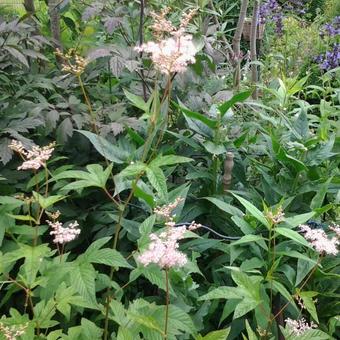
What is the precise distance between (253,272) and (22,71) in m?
1.32

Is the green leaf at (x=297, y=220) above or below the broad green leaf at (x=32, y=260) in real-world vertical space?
above

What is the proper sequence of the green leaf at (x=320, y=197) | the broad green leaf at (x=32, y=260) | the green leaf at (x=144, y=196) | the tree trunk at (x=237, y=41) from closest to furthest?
the broad green leaf at (x=32, y=260) < the green leaf at (x=144, y=196) < the green leaf at (x=320, y=197) < the tree trunk at (x=237, y=41)

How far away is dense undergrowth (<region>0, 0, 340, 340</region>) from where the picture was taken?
134cm

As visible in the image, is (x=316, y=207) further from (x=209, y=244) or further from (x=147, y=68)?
(x=147, y=68)

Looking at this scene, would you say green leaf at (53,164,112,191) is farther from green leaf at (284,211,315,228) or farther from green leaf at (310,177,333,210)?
green leaf at (310,177,333,210)

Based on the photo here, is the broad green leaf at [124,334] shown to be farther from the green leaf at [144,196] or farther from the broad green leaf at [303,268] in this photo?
the broad green leaf at [303,268]

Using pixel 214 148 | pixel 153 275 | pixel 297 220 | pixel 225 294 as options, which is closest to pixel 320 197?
pixel 297 220

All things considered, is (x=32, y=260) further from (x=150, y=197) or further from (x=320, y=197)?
(x=320, y=197)

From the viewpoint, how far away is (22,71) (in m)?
2.23

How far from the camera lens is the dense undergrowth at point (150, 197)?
52.6 inches

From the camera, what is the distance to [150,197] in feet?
5.18

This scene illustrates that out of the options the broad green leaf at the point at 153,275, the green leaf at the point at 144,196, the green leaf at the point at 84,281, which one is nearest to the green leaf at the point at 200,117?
the green leaf at the point at 144,196

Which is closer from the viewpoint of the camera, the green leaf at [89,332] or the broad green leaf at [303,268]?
the green leaf at [89,332]

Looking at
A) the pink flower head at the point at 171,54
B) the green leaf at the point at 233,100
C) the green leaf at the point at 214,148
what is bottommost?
the green leaf at the point at 214,148
